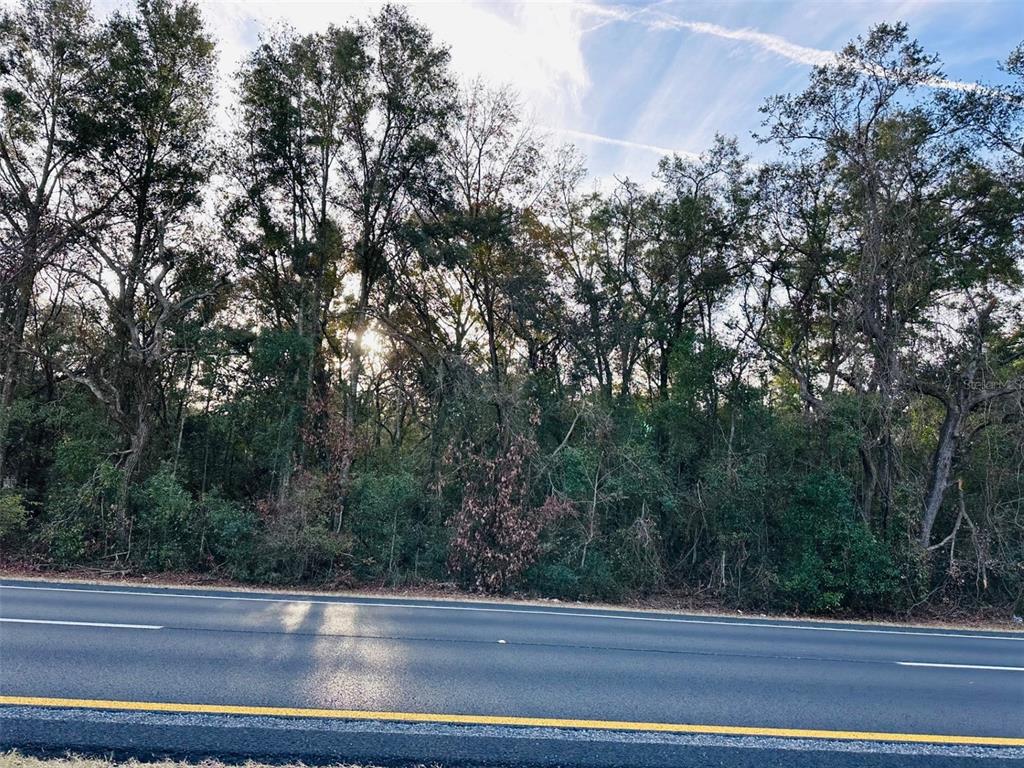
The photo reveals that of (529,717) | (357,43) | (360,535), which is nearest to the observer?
(529,717)

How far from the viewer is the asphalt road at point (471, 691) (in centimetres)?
390

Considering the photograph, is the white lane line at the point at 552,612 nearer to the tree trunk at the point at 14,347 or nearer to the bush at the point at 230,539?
the bush at the point at 230,539

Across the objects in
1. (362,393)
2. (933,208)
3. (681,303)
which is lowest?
(362,393)

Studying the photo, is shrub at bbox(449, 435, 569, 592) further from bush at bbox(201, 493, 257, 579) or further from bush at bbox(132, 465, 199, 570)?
bush at bbox(132, 465, 199, 570)

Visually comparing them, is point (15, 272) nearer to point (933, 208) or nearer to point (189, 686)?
point (189, 686)

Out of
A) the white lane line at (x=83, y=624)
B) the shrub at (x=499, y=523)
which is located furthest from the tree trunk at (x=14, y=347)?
the shrub at (x=499, y=523)

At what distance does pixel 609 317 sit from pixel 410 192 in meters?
6.75

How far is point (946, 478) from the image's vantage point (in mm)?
14805

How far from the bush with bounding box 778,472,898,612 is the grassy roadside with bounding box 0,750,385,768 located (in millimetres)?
12135

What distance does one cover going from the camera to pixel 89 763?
339cm

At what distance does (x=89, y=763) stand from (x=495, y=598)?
981 centimetres

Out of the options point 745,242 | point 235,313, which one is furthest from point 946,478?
point 235,313

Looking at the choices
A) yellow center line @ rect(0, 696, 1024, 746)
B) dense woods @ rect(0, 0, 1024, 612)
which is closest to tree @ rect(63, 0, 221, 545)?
dense woods @ rect(0, 0, 1024, 612)

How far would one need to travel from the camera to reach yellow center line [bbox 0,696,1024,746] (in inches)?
165
